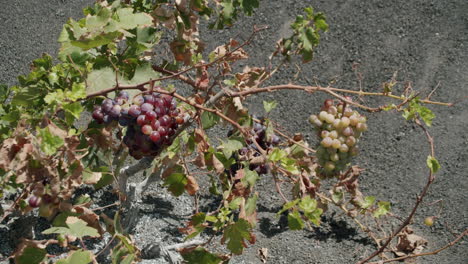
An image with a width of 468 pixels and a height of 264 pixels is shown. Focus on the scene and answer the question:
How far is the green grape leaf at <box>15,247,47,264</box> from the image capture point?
128 centimetres

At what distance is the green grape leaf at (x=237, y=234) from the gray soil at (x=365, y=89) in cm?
88

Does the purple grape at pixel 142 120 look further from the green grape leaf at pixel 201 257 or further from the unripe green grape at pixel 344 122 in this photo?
the unripe green grape at pixel 344 122

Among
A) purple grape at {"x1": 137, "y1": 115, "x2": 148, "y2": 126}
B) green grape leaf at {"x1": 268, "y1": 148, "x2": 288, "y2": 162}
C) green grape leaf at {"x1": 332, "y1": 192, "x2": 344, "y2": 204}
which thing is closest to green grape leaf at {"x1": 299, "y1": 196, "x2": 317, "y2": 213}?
green grape leaf at {"x1": 268, "y1": 148, "x2": 288, "y2": 162}

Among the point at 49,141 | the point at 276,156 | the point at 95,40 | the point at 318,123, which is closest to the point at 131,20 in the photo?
the point at 95,40

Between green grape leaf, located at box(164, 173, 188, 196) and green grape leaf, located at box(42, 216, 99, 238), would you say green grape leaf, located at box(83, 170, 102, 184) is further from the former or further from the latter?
green grape leaf, located at box(164, 173, 188, 196)

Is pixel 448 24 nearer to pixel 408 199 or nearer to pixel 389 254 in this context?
pixel 408 199

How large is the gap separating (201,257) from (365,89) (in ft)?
6.09

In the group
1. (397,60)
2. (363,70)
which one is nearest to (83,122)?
(363,70)

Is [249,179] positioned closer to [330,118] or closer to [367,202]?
[330,118]

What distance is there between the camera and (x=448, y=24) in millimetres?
3146

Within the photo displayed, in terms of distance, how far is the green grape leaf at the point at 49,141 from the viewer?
3.49 ft

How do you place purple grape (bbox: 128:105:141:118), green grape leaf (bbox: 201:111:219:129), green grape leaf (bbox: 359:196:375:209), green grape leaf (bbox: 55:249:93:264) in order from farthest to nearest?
1. green grape leaf (bbox: 359:196:375:209)
2. green grape leaf (bbox: 201:111:219:129)
3. purple grape (bbox: 128:105:141:118)
4. green grape leaf (bbox: 55:249:93:264)

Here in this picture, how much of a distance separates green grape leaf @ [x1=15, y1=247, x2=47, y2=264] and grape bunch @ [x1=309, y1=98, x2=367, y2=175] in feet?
2.73

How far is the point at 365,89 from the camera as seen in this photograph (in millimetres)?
3025
